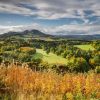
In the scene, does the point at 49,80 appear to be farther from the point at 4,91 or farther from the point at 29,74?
the point at 4,91

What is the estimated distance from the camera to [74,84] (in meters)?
10.0

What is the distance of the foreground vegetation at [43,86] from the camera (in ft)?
29.0

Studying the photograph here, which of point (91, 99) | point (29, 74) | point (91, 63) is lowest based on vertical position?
point (91, 63)

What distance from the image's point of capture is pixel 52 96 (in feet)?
28.5

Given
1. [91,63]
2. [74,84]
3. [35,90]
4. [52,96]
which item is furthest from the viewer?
[91,63]

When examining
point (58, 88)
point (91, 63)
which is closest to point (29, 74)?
point (58, 88)

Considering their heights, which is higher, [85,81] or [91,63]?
[85,81]

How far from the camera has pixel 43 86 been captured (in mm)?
9320

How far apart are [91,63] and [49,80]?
95.4 meters

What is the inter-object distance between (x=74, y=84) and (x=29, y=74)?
1.67 m

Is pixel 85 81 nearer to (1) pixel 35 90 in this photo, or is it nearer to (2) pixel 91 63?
(1) pixel 35 90

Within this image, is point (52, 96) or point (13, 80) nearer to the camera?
point (52, 96)

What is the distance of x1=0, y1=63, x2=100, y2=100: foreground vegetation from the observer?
884 cm

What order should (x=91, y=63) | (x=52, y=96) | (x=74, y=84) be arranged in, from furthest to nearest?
1. (x=91, y=63)
2. (x=74, y=84)
3. (x=52, y=96)
